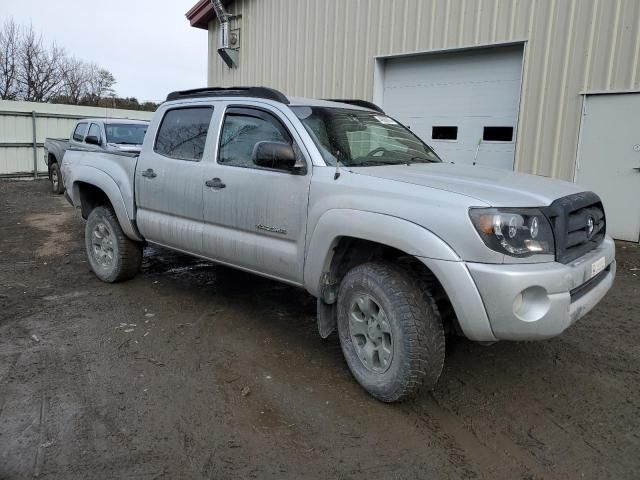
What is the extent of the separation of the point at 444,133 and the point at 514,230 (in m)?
6.92

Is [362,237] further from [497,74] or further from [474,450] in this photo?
[497,74]

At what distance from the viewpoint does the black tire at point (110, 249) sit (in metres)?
5.47

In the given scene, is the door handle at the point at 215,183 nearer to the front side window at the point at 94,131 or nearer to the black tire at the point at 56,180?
the front side window at the point at 94,131

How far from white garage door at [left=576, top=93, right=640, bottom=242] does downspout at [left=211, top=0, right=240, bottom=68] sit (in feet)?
27.5

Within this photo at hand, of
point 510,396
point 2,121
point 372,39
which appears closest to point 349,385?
point 510,396

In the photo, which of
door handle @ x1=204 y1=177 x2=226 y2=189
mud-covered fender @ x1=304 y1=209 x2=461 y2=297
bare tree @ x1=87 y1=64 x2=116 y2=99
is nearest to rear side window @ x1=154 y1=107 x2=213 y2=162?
door handle @ x1=204 y1=177 x2=226 y2=189

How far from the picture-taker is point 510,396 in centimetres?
338

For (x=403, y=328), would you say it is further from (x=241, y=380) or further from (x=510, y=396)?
(x=241, y=380)

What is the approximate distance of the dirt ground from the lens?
268 cm

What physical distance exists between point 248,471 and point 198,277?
368 cm

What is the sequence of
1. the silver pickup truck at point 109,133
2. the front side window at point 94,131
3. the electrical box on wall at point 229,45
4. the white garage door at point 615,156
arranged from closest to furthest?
1. the white garage door at point 615,156
2. the silver pickup truck at point 109,133
3. the front side window at point 94,131
4. the electrical box on wall at point 229,45

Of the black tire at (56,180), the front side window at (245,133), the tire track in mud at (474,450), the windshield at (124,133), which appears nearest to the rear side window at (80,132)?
the windshield at (124,133)

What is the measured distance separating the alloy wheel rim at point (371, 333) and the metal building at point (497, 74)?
564 cm

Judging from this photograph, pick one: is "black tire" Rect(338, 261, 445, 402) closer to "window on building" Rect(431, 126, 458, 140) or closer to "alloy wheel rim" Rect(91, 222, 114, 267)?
"alloy wheel rim" Rect(91, 222, 114, 267)
